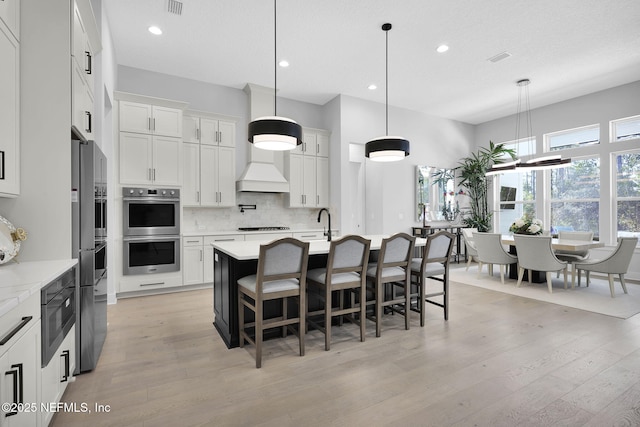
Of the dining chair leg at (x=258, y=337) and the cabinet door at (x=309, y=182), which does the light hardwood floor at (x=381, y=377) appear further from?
the cabinet door at (x=309, y=182)

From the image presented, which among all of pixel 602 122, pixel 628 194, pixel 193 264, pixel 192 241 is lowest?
pixel 193 264

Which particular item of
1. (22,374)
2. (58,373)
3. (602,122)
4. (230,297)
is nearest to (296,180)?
(230,297)

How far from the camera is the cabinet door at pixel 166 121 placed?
15.0 ft

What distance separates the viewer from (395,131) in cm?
664

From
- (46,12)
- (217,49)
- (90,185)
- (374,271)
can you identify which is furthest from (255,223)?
(46,12)

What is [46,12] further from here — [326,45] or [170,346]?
[326,45]

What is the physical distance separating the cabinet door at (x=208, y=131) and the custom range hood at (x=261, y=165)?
0.63 metres

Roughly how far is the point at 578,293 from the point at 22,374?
597 cm

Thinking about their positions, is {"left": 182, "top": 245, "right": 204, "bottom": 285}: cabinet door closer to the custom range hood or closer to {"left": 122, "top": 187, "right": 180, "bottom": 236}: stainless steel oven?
{"left": 122, "top": 187, "right": 180, "bottom": 236}: stainless steel oven

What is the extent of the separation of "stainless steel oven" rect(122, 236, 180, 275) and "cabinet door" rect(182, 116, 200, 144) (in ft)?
5.14

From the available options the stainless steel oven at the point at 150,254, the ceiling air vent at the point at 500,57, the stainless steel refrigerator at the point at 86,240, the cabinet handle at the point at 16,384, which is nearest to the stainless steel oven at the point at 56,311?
the stainless steel refrigerator at the point at 86,240

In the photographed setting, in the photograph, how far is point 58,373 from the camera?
6.05 feet

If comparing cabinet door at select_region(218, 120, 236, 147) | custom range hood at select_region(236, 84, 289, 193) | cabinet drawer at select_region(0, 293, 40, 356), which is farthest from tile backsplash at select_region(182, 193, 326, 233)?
cabinet drawer at select_region(0, 293, 40, 356)

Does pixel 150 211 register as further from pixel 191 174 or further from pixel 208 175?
pixel 208 175
